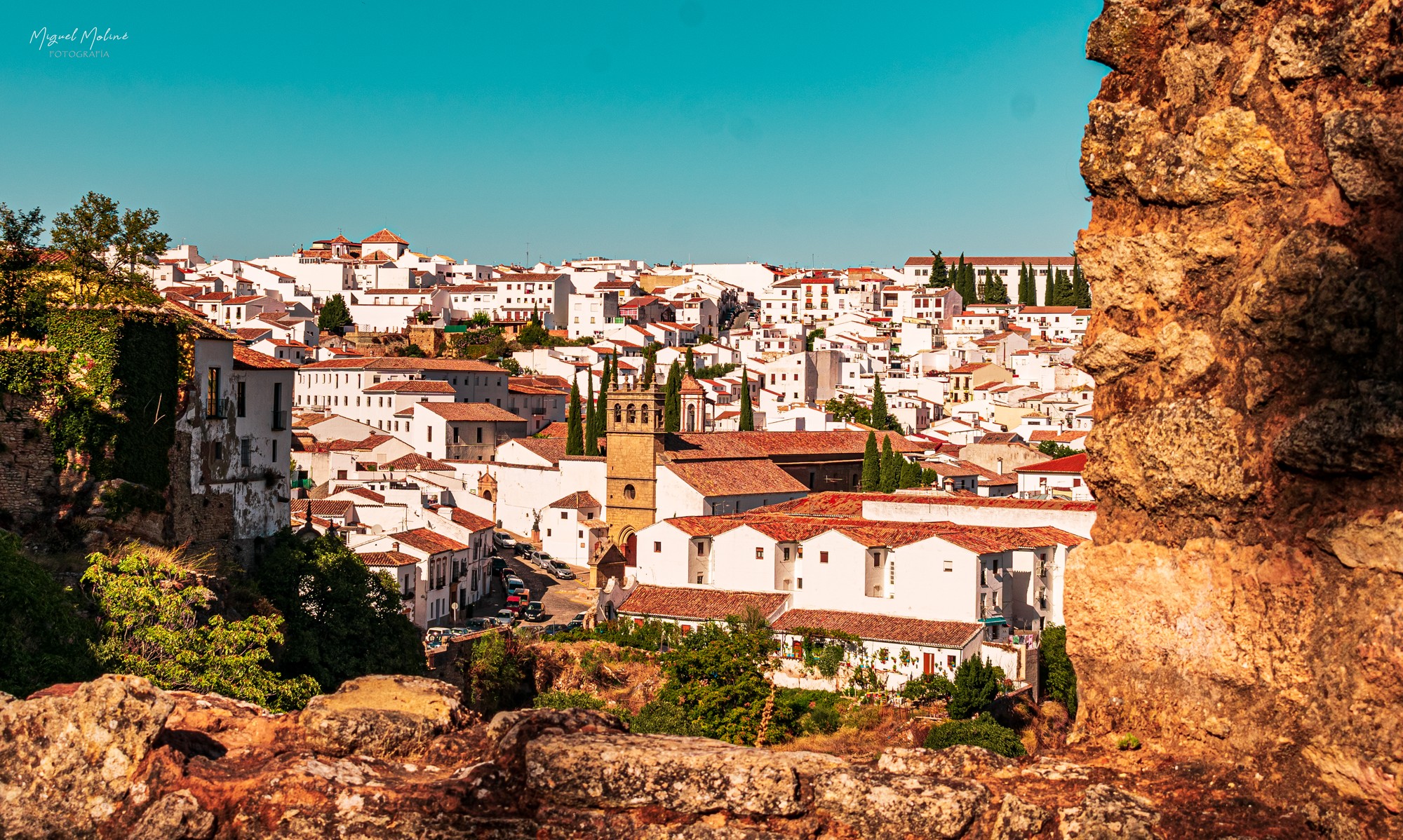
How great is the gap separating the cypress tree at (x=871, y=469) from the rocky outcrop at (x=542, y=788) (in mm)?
56406

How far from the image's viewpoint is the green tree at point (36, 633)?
1515cm

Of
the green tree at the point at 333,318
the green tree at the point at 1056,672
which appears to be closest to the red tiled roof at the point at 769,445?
the green tree at the point at 1056,672

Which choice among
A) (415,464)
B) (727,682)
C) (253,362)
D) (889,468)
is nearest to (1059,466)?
(889,468)

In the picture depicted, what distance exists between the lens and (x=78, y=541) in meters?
21.8

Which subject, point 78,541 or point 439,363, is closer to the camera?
point 78,541

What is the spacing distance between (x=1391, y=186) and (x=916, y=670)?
3265cm

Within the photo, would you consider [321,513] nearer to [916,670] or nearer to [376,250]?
[916,670]

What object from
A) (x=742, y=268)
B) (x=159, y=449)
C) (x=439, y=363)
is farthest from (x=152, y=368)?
(x=742, y=268)

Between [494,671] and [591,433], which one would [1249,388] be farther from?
[591,433]

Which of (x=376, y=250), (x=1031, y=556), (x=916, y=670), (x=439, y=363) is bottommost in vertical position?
(x=916, y=670)

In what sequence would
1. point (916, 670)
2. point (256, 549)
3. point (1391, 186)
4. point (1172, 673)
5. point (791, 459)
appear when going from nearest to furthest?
1. point (1391, 186)
2. point (1172, 673)
3. point (256, 549)
4. point (916, 670)
5. point (791, 459)

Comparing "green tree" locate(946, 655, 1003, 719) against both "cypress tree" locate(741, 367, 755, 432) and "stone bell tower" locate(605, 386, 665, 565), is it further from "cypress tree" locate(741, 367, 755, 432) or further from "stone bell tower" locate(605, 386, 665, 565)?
"cypress tree" locate(741, 367, 755, 432)

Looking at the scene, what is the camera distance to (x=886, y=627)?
1486 inches

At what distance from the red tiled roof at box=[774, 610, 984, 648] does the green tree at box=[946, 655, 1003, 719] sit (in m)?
1.61
